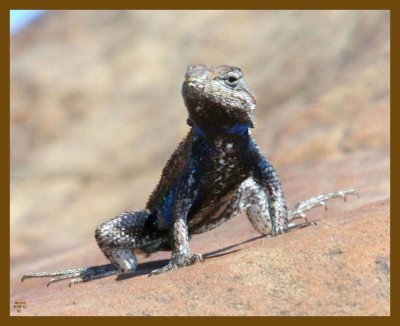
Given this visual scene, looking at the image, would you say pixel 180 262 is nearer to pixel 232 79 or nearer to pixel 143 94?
pixel 232 79

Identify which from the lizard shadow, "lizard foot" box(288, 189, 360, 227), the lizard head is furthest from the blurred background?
the lizard head

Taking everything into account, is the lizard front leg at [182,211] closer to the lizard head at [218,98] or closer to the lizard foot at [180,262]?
the lizard foot at [180,262]

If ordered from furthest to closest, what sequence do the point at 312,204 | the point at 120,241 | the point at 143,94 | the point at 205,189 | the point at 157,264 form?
1. the point at 143,94
2. the point at 312,204
3. the point at 157,264
4. the point at 120,241
5. the point at 205,189

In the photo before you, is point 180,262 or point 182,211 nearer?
point 180,262

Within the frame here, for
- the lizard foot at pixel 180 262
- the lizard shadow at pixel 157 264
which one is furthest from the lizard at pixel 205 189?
the lizard shadow at pixel 157 264

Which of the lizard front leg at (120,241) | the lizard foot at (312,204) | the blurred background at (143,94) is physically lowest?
the lizard front leg at (120,241)

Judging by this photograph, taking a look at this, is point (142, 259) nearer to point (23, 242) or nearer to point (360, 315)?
point (360, 315)

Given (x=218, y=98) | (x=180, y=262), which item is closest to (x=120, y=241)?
(x=180, y=262)
